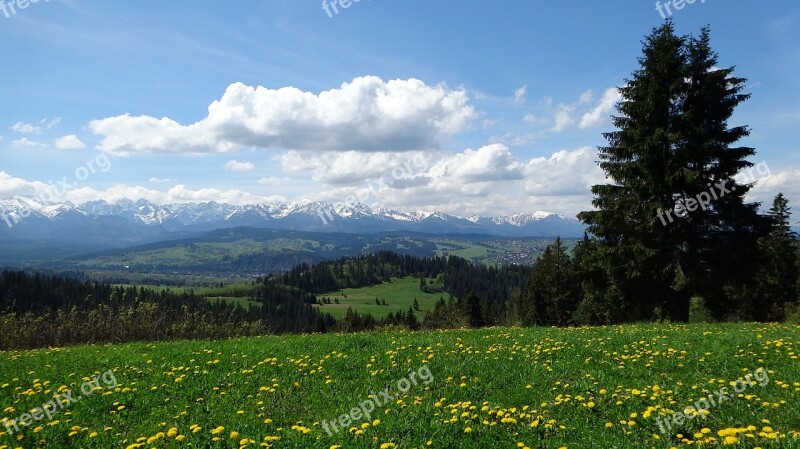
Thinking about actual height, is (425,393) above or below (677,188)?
below

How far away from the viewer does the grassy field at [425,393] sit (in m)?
6.32

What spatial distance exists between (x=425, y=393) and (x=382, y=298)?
6432 inches

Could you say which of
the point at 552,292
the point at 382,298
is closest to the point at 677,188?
the point at 552,292

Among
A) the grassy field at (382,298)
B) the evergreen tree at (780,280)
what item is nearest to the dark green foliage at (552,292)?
the evergreen tree at (780,280)

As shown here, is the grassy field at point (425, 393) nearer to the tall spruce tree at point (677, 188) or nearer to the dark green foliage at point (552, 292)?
the tall spruce tree at point (677, 188)

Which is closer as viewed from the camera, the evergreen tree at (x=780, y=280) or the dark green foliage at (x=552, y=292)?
the evergreen tree at (x=780, y=280)

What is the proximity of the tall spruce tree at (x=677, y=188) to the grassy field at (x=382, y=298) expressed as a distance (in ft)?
384

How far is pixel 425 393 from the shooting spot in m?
8.38

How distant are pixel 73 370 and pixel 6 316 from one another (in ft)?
31.1

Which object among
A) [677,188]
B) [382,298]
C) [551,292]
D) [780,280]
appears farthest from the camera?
[382,298]

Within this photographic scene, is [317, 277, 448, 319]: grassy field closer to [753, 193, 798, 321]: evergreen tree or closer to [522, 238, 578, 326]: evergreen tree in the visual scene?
[522, 238, 578, 326]: evergreen tree

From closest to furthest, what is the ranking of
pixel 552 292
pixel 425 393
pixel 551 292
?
pixel 425 393 < pixel 552 292 < pixel 551 292

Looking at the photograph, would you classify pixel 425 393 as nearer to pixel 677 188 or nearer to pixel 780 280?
pixel 677 188

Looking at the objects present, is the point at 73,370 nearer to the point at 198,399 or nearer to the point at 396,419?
the point at 198,399
